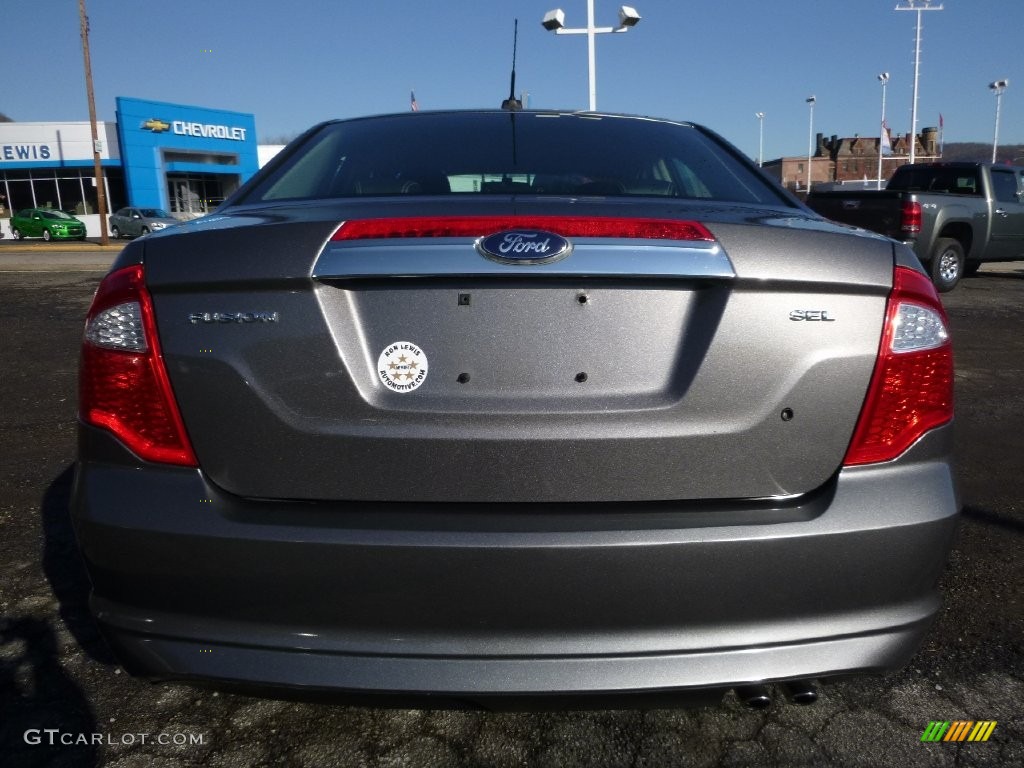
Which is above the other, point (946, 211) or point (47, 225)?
point (47, 225)

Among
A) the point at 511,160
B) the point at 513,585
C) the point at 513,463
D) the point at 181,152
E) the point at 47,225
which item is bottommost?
the point at 513,585

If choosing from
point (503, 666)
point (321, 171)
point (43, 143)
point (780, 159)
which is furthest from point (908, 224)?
point (780, 159)

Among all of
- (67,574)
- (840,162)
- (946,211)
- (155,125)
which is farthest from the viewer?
(840,162)

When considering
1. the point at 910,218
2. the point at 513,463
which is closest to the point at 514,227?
the point at 513,463

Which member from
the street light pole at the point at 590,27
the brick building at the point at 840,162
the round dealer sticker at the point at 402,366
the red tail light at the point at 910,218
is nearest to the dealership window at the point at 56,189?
the street light pole at the point at 590,27

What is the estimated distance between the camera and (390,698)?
5.03ft

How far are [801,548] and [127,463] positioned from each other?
133 centimetres

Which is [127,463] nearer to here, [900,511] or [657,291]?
[657,291]

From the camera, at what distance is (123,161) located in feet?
131

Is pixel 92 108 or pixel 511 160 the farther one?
pixel 92 108

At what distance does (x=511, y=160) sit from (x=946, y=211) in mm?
11944

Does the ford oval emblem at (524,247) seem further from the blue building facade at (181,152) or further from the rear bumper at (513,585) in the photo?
the blue building facade at (181,152)

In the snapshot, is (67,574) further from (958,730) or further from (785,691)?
(958,730)

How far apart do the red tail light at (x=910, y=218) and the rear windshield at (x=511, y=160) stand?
32.6 ft
